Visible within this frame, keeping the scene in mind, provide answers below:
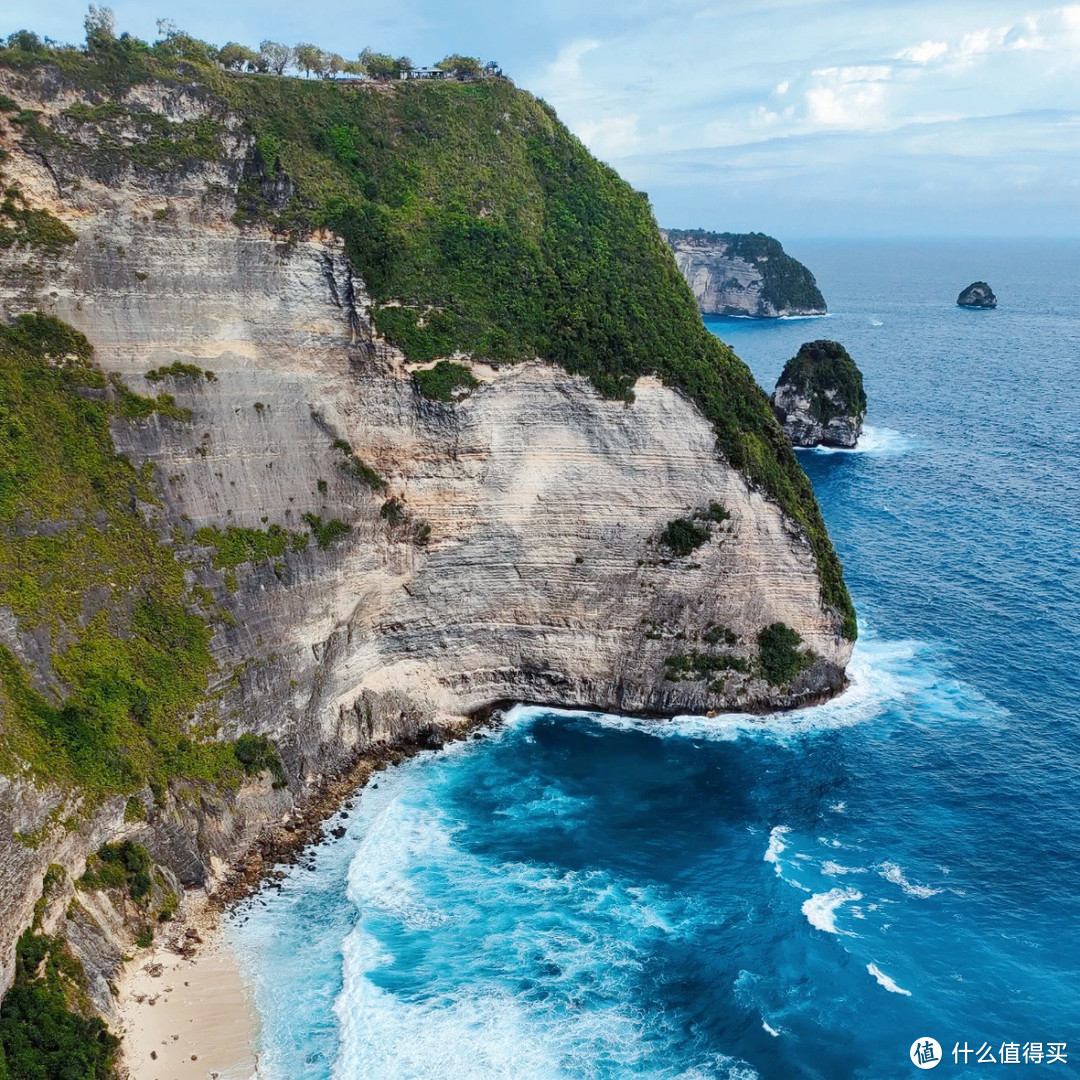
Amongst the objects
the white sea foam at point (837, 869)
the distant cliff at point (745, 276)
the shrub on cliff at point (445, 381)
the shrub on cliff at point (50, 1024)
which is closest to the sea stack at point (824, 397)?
the shrub on cliff at point (445, 381)

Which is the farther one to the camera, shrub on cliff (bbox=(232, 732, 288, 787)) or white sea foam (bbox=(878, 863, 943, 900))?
shrub on cliff (bbox=(232, 732, 288, 787))

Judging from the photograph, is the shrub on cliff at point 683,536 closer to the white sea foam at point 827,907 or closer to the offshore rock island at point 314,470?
the offshore rock island at point 314,470

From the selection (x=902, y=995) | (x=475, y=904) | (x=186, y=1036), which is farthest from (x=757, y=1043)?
(x=186, y=1036)

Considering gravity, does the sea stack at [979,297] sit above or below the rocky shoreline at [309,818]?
above

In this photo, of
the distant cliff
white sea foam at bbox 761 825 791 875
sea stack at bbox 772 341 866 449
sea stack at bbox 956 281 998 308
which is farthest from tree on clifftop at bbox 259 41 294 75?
sea stack at bbox 956 281 998 308

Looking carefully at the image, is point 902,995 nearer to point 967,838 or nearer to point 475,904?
point 967,838

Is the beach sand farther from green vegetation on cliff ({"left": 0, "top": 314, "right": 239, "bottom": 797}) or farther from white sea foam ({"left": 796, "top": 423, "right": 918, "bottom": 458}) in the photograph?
white sea foam ({"left": 796, "top": 423, "right": 918, "bottom": 458})
